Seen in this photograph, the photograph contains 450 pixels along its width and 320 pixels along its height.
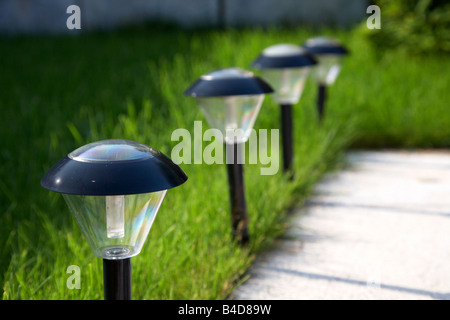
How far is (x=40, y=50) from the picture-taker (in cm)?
1013

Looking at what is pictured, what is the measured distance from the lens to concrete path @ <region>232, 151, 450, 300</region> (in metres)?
3.07

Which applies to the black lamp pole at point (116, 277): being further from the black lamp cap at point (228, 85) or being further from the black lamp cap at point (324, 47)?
the black lamp cap at point (324, 47)

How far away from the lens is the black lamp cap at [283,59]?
410cm

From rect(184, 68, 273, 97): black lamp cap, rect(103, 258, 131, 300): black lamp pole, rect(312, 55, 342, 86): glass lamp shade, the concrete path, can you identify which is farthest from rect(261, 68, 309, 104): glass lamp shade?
rect(103, 258, 131, 300): black lamp pole

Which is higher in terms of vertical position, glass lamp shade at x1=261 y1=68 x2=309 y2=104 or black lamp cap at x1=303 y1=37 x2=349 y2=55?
black lamp cap at x1=303 y1=37 x2=349 y2=55

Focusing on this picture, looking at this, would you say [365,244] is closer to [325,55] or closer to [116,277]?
[116,277]

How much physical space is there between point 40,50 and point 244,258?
776 centimetres

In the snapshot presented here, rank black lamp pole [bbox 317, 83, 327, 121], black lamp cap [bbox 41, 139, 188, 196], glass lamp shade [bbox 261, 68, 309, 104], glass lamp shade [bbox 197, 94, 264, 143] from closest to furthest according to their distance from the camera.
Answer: black lamp cap [bbox 41, 139, 188, 196] < glass lamp shade [bbox 197, 94, 264, 143] < glass lamp shade [bbox 261, 68, 309, 104] < black lamp pole [bbox 317, 83, 327, 121]

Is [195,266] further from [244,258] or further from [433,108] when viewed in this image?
[433,108]

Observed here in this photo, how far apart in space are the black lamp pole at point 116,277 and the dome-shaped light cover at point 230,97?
1209 mm

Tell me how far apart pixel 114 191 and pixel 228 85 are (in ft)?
4.61

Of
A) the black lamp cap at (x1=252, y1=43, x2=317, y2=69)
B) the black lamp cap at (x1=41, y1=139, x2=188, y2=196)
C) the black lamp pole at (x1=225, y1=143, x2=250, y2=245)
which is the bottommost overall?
the black lamp pole at (x1=225, y1=143, x2=250, y2=245)

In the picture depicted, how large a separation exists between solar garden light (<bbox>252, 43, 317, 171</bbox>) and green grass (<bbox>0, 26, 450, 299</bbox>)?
505 mm

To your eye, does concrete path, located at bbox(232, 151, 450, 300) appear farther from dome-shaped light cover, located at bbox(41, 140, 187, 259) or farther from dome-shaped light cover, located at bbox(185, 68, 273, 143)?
dome-shaped light cover, located at bbox(41, 140, 187, 259)
